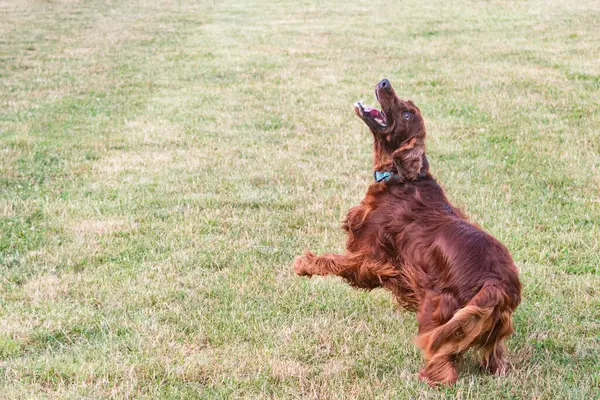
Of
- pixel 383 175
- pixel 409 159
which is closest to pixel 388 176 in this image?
pixel 383 175

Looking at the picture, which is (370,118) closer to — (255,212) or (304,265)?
(304,265)

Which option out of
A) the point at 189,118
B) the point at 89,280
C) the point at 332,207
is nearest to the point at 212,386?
the point at 89,280

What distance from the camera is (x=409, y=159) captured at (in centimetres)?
426

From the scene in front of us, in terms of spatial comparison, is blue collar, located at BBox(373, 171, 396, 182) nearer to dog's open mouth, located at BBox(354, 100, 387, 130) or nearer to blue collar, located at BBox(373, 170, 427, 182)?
blue collar, located at BBox(373, 170, 427, 182)

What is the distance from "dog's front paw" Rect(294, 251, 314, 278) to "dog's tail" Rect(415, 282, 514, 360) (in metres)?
1.23

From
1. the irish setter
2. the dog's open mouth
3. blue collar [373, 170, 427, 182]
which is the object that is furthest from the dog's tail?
the dog's open mouth

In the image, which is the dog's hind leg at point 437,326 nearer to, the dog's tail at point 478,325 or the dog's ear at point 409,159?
the dog's tail at point 478,325

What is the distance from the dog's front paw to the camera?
4.50m

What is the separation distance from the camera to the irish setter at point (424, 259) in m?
3.39

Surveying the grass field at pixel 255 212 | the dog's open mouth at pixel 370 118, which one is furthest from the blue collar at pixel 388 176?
the grass field at pixel 255 212

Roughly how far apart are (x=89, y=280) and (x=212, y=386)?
1.68m

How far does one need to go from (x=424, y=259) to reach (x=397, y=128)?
95 cm

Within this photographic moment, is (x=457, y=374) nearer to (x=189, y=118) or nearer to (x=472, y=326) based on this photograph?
(x=472, y=326)

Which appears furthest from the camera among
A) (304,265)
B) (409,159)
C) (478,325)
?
(304,265)
